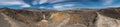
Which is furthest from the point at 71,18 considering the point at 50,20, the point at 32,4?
the point at 32,4

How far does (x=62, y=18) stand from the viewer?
5152 millimetres

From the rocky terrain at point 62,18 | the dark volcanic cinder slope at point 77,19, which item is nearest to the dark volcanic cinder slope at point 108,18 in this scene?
the rocky terrain at point 62,18

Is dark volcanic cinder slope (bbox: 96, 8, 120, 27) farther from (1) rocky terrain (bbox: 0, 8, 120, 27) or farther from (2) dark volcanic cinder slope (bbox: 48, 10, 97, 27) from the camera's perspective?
(2) dark volcanic cinder slope (bbox: 48, 10, 97, 27)

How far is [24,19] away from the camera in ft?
16.6

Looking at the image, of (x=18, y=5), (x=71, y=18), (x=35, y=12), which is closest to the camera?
(x=18, y=5)

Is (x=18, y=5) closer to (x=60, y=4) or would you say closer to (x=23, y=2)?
(x=23, y=2)

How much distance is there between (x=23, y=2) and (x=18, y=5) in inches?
3.1

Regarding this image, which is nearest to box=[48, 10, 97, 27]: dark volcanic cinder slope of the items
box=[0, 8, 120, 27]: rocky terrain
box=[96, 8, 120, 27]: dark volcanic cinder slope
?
box=[0, 8, 120, 27]: rocky terrain

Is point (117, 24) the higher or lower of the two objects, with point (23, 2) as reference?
lower

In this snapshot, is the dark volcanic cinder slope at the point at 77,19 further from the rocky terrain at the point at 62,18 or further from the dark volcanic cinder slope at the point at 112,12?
the dark volcanic cinder slope at the point at 112,12

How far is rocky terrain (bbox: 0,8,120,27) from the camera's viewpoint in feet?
16.3

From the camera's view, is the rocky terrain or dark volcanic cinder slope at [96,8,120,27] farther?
dark volcanic cinder slope at [96,8,120,27]

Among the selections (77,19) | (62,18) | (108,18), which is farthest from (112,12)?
(62,18)

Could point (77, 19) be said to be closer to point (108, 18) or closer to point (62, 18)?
point (62, 18)
